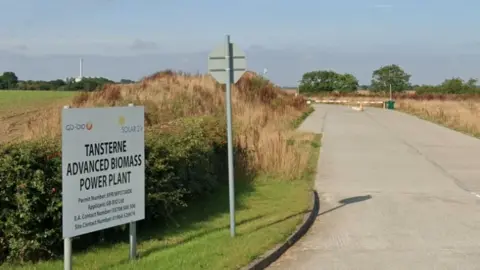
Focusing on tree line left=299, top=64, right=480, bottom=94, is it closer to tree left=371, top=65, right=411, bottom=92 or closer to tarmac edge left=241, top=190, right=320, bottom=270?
tree left=371, top=65, right=411, bottom=92

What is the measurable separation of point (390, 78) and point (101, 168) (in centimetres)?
12214

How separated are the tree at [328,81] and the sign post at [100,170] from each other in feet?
386

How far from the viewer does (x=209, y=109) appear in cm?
2366

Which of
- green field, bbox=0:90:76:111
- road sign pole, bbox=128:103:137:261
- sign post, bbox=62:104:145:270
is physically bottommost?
road sign pole, bbox=128:103:137:261

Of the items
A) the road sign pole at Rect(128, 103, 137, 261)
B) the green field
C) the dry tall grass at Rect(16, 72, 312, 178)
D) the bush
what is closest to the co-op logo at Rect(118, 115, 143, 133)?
the road sign pole at Rect(128, 103, 137, 261)

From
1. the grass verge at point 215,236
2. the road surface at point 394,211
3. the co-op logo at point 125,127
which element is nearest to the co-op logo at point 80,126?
the co-op logo at point 125,127

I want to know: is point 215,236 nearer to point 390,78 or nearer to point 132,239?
point 132,239

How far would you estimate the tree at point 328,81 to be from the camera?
409 feet

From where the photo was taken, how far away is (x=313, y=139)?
24.6 meters

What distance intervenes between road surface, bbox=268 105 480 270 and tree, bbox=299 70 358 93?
338 ft

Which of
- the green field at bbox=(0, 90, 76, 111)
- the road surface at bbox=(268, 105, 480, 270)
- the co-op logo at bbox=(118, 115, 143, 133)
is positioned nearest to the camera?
the co-op logo at bbox=(118, 115, 143, 133)

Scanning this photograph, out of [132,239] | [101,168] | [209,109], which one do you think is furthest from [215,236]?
[209,109]

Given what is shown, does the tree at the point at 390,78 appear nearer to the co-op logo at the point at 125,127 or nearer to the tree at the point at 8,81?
the tree at the point at 8,81

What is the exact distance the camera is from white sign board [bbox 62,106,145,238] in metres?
6.03
